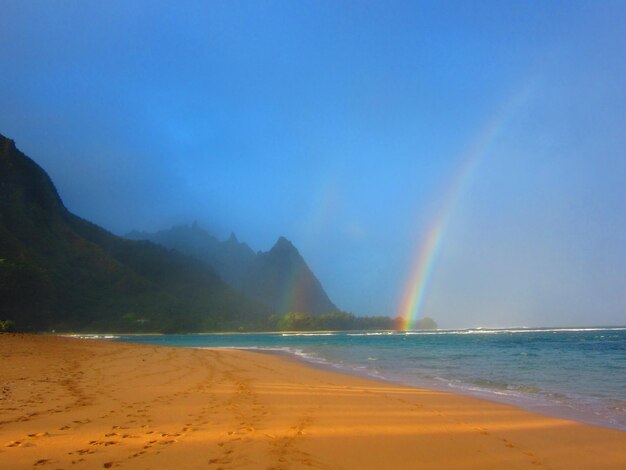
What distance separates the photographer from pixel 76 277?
370ft

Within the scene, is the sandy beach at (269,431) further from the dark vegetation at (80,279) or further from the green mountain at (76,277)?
the green mountain at (76,277)

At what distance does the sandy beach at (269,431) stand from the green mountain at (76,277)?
235 feet

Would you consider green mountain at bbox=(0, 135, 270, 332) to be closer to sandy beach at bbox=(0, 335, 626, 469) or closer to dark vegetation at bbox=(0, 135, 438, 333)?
dark vegetation at bbox=(0, 135, 438, 333)

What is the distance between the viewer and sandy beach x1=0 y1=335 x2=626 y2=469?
5.49 meters

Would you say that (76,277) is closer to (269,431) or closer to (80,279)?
(80,279)

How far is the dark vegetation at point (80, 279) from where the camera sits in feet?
253

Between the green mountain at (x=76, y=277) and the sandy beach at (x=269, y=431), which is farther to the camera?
the green mountain at (x=76, y=277)

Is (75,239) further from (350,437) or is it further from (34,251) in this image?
(350,437)

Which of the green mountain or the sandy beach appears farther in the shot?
the green mountain

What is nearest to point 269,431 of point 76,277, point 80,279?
point 76,277

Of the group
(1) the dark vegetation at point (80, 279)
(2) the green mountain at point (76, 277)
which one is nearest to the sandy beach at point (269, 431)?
(1) the dark vegetation at point (80, 279)

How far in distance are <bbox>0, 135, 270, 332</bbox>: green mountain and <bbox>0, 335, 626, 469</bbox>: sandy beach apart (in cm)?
7166

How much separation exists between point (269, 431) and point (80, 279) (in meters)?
124

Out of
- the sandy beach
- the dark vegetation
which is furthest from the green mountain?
the sandy beach
